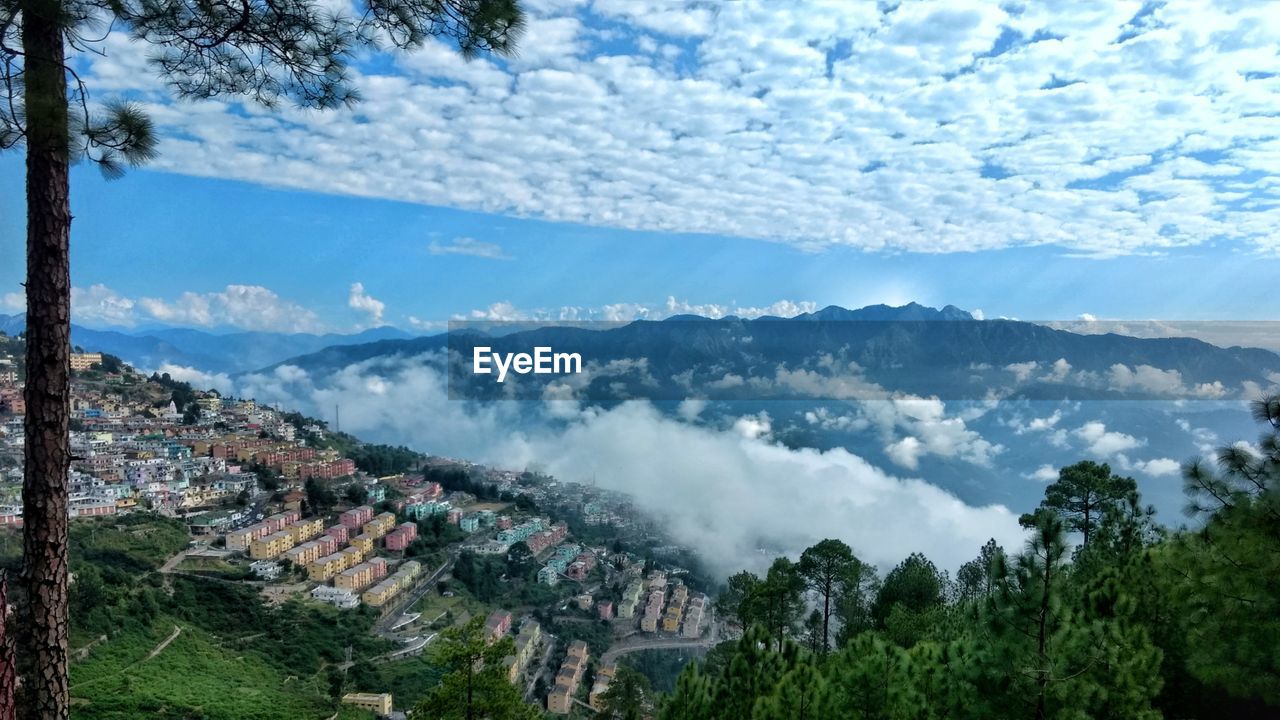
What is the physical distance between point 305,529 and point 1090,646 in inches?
1461

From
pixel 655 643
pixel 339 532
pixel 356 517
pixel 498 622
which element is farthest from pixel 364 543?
pixel 655 643

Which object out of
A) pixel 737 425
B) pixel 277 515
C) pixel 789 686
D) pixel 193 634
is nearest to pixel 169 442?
pixel 277 515

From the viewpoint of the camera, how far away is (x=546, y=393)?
231 ft

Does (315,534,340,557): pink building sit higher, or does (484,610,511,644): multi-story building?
(315,534,340,557): pink building

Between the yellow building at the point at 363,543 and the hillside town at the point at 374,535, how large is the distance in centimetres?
13

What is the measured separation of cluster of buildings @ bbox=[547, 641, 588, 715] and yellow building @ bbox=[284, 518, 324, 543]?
15.5m

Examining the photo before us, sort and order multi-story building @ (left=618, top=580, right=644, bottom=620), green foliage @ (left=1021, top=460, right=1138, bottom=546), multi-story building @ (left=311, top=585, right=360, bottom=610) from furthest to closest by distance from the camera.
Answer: multi-story building @ (left=618, top=580, right=644, bottom=620) < multi-story building @ (left=311, top=585, right=360, bottom=610) < green foliage @ (left=1021, top=460, right=1138, bottom=546)

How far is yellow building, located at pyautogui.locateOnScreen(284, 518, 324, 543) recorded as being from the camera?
3375 cm

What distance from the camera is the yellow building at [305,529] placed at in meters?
33.8

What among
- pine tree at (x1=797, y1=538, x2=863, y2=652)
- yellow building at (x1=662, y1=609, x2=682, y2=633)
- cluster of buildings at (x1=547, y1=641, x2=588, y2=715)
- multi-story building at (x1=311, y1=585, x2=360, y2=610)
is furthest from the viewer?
yellow building at (x1=662, y1=609, x2=682, y2=633)

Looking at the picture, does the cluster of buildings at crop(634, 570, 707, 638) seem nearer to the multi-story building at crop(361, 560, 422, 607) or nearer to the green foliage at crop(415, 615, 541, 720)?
the multi-story building at crop(361, 560, 422, 607)

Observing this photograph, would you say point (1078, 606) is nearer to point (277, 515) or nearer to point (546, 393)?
point (277, 515)

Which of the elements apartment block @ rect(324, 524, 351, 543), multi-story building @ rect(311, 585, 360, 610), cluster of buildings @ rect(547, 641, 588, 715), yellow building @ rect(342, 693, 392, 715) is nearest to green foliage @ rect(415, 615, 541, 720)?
yellow building @ rect(342, 693, 392, 715)

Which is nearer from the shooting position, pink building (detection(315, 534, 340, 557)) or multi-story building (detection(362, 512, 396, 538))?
pink building (detection(315, 534, 340, 557))
